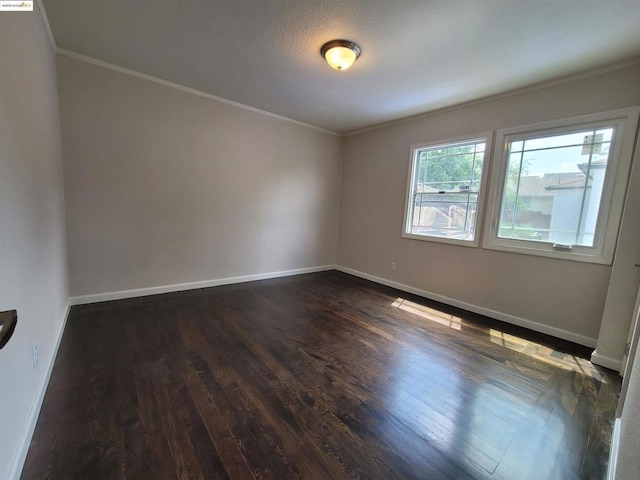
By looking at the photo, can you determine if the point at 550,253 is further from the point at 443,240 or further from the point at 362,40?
the point at 362,40

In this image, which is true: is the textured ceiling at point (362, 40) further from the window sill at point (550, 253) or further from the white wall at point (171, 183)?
the window sill at point (550, 253)

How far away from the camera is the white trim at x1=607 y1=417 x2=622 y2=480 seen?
1275mm

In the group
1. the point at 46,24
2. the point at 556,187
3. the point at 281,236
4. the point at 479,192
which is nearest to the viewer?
the point at 46,24

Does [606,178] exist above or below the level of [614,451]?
above

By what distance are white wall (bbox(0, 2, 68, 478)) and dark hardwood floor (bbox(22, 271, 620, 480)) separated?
0.21 metres

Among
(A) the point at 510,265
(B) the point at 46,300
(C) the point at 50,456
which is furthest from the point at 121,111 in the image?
(A) the point at 510,265

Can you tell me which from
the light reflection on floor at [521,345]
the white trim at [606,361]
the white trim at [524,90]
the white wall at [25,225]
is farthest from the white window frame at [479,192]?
the white wall at [25,225]

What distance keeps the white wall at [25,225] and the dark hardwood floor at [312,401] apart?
0.21m

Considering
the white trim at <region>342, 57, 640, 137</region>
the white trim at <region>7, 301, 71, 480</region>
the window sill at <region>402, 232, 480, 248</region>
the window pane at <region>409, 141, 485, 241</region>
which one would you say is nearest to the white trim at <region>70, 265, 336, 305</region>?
the white trim at <region>7, 301, 71, 480</region>

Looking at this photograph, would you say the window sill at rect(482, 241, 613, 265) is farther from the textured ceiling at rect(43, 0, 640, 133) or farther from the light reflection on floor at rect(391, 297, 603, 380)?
the textured ceiling at rect(43, 0, 640, 133)

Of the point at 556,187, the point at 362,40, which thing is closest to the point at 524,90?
the point at 556,187

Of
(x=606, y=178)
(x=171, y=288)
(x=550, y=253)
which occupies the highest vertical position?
(x=606, y=178)

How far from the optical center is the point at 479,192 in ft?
11.3

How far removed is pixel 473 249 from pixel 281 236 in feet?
9.66
